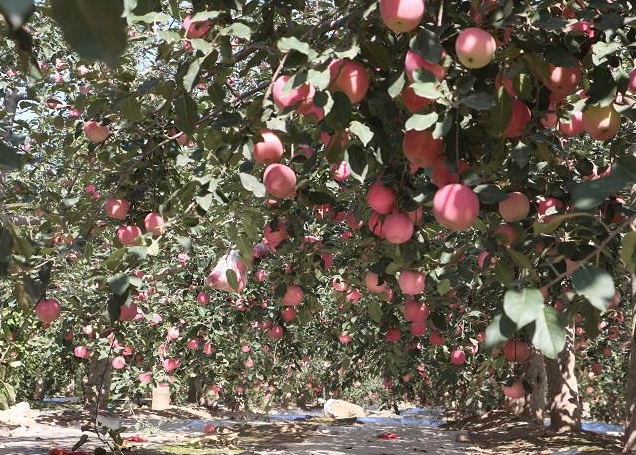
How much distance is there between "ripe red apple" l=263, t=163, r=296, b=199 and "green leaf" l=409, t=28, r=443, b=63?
0.68m

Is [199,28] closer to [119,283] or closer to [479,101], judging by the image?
[119,283]

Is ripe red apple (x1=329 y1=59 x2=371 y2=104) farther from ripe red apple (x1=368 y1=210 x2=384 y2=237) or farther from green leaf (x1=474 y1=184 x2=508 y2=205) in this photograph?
ripe red apple (x1=368 y1=210 x2=384 y2=237)

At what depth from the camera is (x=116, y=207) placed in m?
3.28

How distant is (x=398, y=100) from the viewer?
7.06ft

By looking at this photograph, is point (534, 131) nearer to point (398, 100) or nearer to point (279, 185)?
point (398, 100)

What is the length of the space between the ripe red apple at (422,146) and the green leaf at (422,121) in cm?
17

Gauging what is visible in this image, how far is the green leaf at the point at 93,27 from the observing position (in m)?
0.39

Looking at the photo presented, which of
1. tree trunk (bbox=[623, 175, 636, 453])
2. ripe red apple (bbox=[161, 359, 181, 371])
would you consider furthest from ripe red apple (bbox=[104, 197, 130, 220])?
ripe red apple (bbox=[161, 359, 181, 371])

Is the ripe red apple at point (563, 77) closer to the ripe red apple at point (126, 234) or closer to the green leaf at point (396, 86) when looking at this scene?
the green leaf at point (396, 86)

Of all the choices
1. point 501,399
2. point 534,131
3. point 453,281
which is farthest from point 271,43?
point 501,399

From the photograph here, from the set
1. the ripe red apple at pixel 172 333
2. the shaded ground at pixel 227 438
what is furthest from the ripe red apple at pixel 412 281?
the ripe red apple at pixel 172 333

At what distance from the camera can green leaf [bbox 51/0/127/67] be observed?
0.39 m

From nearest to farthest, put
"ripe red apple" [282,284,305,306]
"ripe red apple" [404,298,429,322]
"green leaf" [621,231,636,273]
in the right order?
1. "green leaf" [621,231,636,273]
2. "ripe red apple" [404,298,429,322]
3. "ripe red apple" [282,284,305,306]

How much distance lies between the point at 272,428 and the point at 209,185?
11.5 meters
